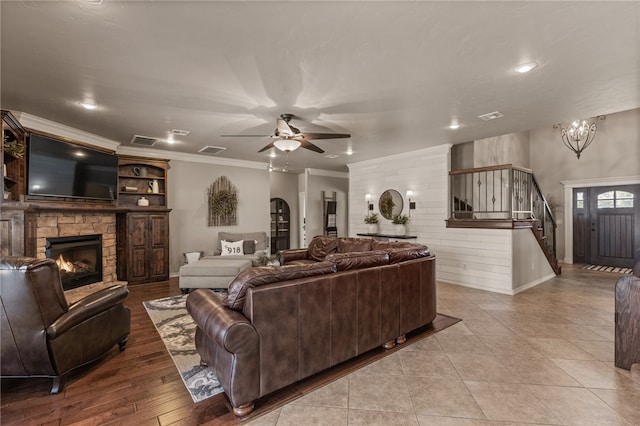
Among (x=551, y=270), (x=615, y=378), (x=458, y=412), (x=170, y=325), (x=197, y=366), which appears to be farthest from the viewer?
(x=551, y=270)

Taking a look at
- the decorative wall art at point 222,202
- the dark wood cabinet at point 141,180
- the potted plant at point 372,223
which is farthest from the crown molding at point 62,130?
the potted plant at point 372,223

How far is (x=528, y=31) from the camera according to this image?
2.18 metres

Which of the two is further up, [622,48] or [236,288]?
[622,48]

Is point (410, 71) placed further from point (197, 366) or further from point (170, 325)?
point (170, 325)

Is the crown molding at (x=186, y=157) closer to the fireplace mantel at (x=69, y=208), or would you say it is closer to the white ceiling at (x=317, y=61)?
the fireplace mantel at (x=69, y=208)

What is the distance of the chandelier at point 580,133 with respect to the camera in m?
6.63

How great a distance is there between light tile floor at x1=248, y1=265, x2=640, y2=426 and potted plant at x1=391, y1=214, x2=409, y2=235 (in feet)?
9.25

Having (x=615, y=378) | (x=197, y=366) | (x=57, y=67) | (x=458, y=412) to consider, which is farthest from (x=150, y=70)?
(x=615, y=378)

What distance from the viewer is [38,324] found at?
2057mm

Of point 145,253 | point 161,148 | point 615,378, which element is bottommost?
point 615,378

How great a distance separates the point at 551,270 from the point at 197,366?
22.6ft

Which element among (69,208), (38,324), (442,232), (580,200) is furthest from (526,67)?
(580,200)

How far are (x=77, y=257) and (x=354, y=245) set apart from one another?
180 inches

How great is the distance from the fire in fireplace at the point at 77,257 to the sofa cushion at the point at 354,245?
13.9 ft
